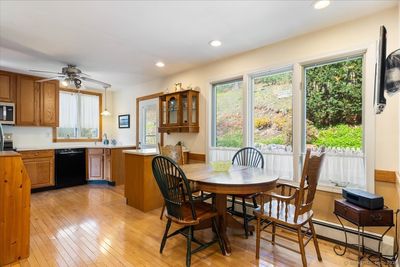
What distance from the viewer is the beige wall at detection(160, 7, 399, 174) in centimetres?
218

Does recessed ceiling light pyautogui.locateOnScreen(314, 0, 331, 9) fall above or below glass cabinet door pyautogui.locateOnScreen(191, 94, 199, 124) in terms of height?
above

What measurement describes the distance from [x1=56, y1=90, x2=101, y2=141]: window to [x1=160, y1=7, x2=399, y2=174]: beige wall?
353 centimetres

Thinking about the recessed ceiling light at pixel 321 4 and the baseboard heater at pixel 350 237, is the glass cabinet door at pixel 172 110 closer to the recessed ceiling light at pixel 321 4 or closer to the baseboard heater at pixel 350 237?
the recessed ceiling light at pixel 321 4

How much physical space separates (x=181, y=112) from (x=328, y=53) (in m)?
2.47

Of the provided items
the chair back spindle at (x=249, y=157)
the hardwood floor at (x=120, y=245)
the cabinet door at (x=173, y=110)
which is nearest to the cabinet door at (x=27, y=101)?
the hardwood floor at (x=120, y=245)

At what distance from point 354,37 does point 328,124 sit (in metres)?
0.99

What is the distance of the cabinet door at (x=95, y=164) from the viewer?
202 inches

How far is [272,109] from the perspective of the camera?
317 centimetres

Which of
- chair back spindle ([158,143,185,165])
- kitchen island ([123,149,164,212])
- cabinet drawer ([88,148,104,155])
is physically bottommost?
kitchen island ([123,149,164,212])

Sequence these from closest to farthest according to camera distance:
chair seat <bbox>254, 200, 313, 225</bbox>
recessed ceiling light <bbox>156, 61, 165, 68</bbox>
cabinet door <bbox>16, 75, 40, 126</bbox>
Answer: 1. chair seat <bbox>254, 200, 313, 225</bbox>
2. recessed ceiling light <bbox>156, 61, 165, 68</bbox>
3. cabinet door <bbox>16, 75, 40, 126</bbox>

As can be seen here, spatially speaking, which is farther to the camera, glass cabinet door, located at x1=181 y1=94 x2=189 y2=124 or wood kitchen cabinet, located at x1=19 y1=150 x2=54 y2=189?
wood kitchen cabinet, located at x1=19 y1=150 x2=54 y2=189

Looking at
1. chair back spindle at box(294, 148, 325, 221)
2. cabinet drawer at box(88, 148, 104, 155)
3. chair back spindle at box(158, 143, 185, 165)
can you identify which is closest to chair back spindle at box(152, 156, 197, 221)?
chair back spindle at box(294, 148, 325, 221)

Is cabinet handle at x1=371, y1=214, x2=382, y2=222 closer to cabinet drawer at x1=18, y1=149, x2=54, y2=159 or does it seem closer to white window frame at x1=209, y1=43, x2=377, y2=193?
white window frame at x1=209, y1=43, x2=377, y2=193

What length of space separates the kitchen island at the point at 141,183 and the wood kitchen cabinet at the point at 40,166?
6.82 ft
